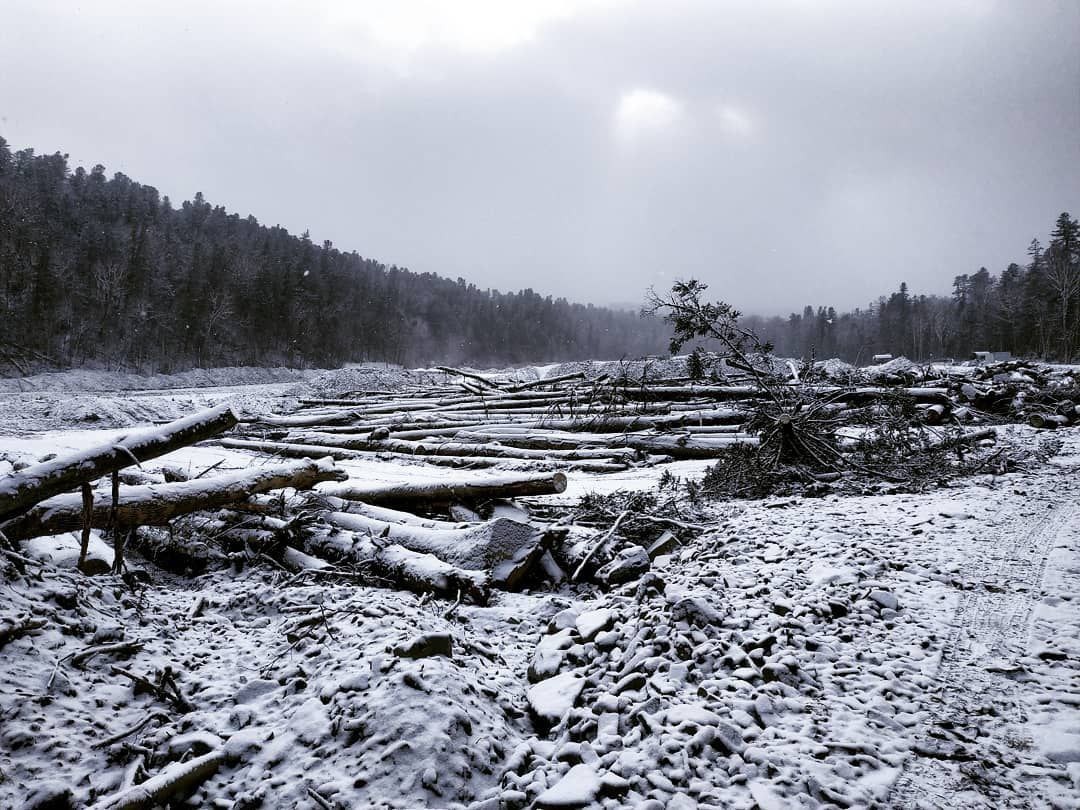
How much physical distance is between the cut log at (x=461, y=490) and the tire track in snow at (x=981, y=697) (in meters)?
3.26

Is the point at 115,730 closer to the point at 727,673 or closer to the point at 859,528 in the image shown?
the point at 727,673

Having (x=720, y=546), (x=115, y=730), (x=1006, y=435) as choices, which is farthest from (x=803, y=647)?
(x=1006, y=435)

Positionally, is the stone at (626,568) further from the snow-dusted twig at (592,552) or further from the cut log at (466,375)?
the cut log at (466,375)

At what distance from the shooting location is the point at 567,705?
2.33 m

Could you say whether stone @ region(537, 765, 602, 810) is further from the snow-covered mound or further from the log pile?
the snow-covered mound

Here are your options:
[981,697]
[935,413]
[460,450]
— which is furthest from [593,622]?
[935,413]

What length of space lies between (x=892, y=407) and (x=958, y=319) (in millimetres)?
74395

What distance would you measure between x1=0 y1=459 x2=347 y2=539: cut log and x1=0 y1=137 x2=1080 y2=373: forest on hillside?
2955 centimetres

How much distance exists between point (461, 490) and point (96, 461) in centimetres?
298

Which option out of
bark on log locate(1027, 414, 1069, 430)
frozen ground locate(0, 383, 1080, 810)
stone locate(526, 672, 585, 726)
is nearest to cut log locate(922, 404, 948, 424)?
bark on log locate(1027, 414, 1069, 430)

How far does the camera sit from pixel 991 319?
188ft

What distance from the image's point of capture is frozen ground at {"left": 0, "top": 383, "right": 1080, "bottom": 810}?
1.80m

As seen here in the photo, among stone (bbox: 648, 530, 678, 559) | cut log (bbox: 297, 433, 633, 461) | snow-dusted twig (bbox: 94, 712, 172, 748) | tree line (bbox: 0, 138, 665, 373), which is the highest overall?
tree line (bbox: 0, 138, 665, 373)

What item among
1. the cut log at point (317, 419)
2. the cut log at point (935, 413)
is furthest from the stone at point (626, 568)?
the cut log at point (317, 419)
